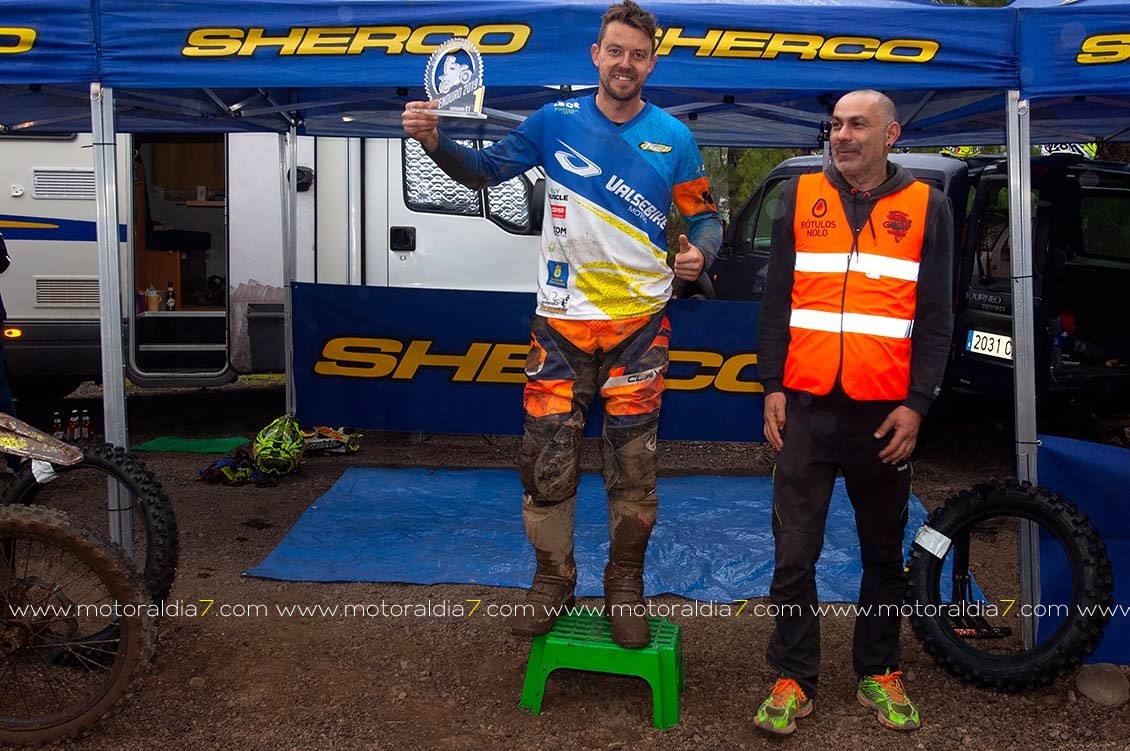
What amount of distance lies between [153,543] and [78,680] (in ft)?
1.84

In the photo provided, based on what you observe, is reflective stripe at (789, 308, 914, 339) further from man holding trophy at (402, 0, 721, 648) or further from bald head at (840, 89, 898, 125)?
bald head at (840, 89, 898, 125)

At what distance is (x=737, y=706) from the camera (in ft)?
11.4

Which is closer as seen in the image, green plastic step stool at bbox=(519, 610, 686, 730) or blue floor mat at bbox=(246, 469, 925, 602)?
green plastic step stool at bbox=(519, 610, 686, 730)

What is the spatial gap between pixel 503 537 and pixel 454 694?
1747mm

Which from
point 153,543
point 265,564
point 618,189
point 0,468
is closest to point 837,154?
point 618,189

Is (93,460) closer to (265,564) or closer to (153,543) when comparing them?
(153,543)

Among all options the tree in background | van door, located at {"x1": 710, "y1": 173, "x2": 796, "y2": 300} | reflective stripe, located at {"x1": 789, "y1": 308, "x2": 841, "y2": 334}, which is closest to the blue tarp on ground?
reflective stripe, located at {"x1": 789, "y1": 308, "x2": 841, "y2": 334}

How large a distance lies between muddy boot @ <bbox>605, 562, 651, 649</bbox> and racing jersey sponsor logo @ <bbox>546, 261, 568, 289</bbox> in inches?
37.2

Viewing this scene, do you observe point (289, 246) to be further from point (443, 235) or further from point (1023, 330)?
point (1023, 330)

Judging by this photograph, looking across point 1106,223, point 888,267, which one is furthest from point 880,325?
point 1106,223

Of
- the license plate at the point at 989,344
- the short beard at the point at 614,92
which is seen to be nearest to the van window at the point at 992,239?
the license plate at the point at 989,344

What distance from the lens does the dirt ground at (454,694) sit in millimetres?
3246

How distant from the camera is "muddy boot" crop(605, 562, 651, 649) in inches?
130

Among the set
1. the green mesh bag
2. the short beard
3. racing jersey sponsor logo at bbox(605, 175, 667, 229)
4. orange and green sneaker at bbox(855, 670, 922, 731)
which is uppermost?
the short beard
